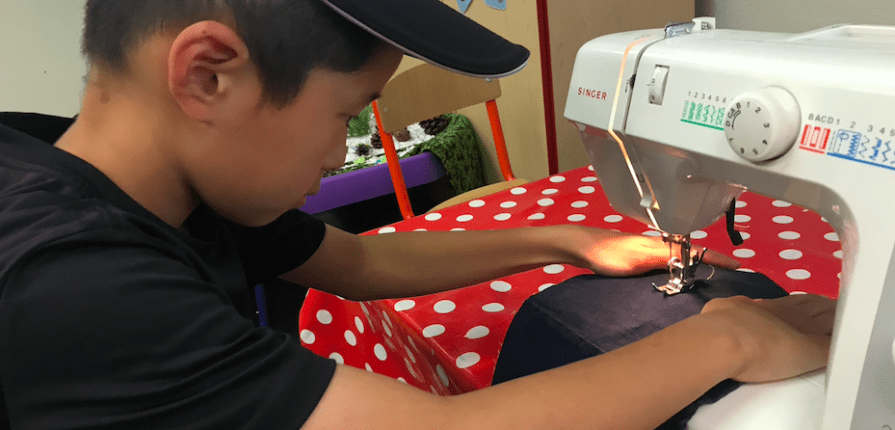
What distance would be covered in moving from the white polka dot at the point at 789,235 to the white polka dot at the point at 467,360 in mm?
521

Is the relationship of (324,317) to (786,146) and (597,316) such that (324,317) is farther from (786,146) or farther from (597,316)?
(786,146)

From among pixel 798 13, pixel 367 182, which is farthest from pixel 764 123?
pixel 367 182

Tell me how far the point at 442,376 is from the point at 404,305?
0.14m

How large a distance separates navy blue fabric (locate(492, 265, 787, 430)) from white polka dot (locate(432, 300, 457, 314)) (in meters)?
0.13

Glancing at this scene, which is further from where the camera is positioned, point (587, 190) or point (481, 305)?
point (587, 190)

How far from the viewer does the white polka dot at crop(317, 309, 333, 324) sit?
0.97m

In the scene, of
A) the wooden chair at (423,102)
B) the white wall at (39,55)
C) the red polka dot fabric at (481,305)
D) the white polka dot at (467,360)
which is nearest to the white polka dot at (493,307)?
the red polka dot fabric at (481,305)

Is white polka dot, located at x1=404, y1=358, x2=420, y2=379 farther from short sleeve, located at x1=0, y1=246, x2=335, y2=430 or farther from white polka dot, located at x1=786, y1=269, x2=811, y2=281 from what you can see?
white polka dot, located at x1=786, y1=269, x2=811, y2=281

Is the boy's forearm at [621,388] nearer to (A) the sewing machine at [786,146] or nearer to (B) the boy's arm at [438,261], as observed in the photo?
(A) the sewing machine at [786,146]

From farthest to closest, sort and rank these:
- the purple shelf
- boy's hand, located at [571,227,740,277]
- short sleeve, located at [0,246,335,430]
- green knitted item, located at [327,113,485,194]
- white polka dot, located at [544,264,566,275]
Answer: green knitted item, located at [327,113,485,194] → the purple shelf → white polka dot, located at [544,264,566,275] → boy's hand, located at [571,227,740,277] → short sleeve, located at [0,246,335,430]

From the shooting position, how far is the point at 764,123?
1.59ft

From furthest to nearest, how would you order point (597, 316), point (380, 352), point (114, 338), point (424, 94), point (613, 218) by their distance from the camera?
point (424, 94) < point (613, 218) < point (380, 352) < point (597, 316) < point (114, 338)

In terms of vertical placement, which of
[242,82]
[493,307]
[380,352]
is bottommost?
[380,352]

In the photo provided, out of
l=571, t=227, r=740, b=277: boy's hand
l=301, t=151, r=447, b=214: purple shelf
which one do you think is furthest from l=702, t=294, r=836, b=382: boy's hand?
l=301, t=151, r=447, b=214: purple shelf
